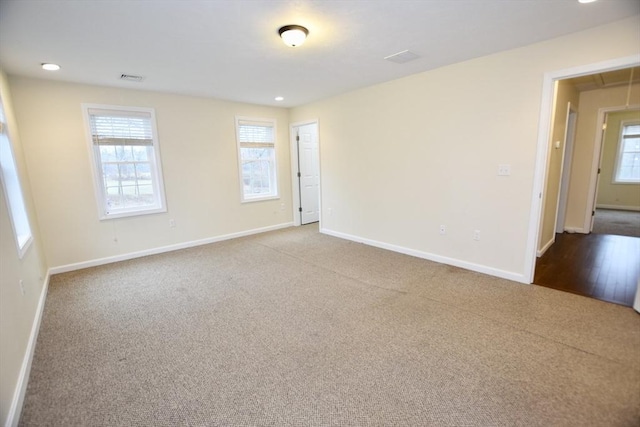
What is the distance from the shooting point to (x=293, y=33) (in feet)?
7.57

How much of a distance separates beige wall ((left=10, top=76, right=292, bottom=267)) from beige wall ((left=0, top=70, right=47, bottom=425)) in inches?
14.7

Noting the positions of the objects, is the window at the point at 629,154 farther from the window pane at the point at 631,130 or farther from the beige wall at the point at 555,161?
the beige wall at the point at 555,161

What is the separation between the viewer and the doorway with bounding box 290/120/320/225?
19.6 ft

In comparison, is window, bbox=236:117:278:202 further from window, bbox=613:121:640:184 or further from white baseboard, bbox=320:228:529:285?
window, bbox=613:121:640:184

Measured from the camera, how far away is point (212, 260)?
416cm

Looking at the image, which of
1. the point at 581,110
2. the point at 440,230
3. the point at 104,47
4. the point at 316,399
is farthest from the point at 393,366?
the point at 581,110

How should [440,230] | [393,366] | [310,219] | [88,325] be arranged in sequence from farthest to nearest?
[310,219], [440,230], [88,325], [393,366]

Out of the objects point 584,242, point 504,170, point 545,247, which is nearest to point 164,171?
point 504,170

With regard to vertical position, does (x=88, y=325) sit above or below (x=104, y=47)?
below

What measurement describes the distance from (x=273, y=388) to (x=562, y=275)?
3.51 m

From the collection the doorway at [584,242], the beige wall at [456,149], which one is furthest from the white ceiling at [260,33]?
the doorway at [584,242]

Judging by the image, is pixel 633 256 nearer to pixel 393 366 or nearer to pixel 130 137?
pixel 393 366

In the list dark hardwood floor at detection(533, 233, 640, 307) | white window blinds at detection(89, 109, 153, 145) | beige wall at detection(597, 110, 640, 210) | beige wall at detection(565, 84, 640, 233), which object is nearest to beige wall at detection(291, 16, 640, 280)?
dark hardwood floor at detection(533, 233, 640, 307)

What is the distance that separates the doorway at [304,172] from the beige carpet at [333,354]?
2.95m
